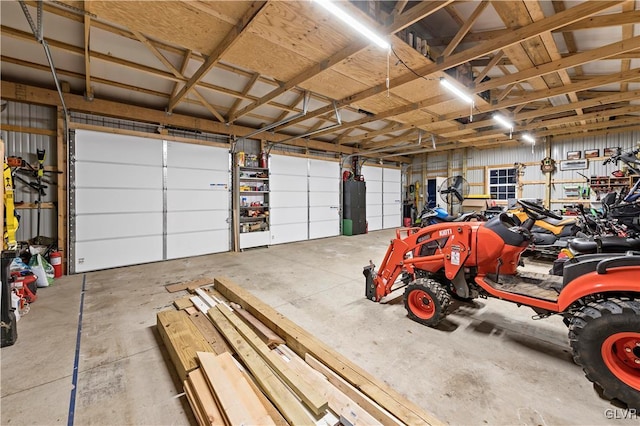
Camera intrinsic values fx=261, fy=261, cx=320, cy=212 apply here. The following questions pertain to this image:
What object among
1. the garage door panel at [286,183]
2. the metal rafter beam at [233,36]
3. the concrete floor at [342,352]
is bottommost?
the concrete floor at [342,352]

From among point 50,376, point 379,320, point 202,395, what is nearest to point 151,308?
point 50,376

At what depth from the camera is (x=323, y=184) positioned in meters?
9.02

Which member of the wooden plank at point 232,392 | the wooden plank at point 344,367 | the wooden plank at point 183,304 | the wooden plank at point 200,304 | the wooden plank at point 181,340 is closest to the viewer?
the wooden plank at point 232,392

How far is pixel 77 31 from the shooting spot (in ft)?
11.0

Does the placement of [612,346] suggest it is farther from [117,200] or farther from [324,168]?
[324,168]

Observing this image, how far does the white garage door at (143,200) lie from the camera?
503cm

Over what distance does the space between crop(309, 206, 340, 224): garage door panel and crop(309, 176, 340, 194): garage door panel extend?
24.6 inches

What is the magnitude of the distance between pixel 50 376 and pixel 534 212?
4.56 meters

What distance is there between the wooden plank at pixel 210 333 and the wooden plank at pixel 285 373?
162mm

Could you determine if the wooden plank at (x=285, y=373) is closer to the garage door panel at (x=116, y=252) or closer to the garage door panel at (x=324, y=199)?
the garage door panel at (x=116, y=252)

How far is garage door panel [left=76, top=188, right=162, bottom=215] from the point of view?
5.03 m

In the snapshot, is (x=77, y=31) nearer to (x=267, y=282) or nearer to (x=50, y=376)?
(x=50, y=376)

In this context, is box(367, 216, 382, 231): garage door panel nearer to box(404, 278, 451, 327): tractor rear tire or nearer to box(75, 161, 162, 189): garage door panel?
box(75, 161, 162, 189): garage door panel

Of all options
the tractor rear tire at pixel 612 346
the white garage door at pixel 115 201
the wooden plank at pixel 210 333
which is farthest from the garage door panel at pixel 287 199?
the tractor rear tire at pixel 612 346
